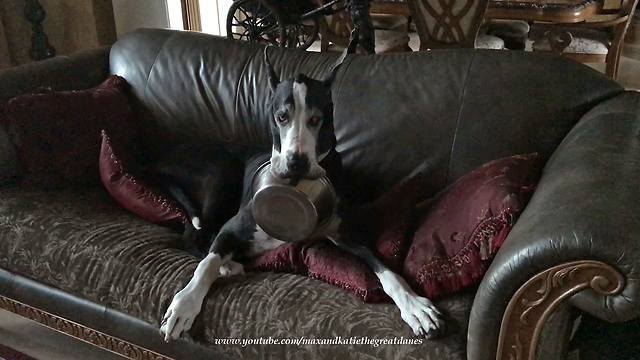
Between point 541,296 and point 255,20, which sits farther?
point 255,20

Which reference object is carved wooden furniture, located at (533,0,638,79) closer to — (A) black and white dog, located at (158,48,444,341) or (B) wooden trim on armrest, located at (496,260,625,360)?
(A) black and white dog, located at (158,48,444,341)

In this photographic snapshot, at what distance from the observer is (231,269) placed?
1558mm

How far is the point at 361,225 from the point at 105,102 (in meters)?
1.04

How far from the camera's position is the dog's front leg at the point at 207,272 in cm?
139

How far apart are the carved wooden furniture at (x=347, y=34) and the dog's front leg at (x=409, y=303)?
2109 millimetres

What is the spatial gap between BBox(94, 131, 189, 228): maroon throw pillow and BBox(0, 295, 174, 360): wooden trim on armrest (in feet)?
1.21

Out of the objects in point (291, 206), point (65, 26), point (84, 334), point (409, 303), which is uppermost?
point (291, 206)

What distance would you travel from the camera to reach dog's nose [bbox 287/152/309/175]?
1440mm

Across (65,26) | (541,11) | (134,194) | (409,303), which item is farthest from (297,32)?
(409,303)

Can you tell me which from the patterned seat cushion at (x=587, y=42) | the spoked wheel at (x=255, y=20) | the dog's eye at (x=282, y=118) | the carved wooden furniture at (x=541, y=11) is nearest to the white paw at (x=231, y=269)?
the dog's eye at (x=282, y=118)

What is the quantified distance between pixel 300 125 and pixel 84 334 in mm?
889

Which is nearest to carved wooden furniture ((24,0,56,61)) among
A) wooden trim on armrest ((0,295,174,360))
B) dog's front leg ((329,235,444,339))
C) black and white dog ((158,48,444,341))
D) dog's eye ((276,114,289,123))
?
wooden trim on armrest ((0,295,174,360))

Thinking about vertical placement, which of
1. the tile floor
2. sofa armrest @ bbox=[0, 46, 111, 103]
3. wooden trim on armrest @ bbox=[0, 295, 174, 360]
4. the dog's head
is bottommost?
A: the tile floor

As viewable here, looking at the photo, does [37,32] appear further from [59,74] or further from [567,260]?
[567,260]
